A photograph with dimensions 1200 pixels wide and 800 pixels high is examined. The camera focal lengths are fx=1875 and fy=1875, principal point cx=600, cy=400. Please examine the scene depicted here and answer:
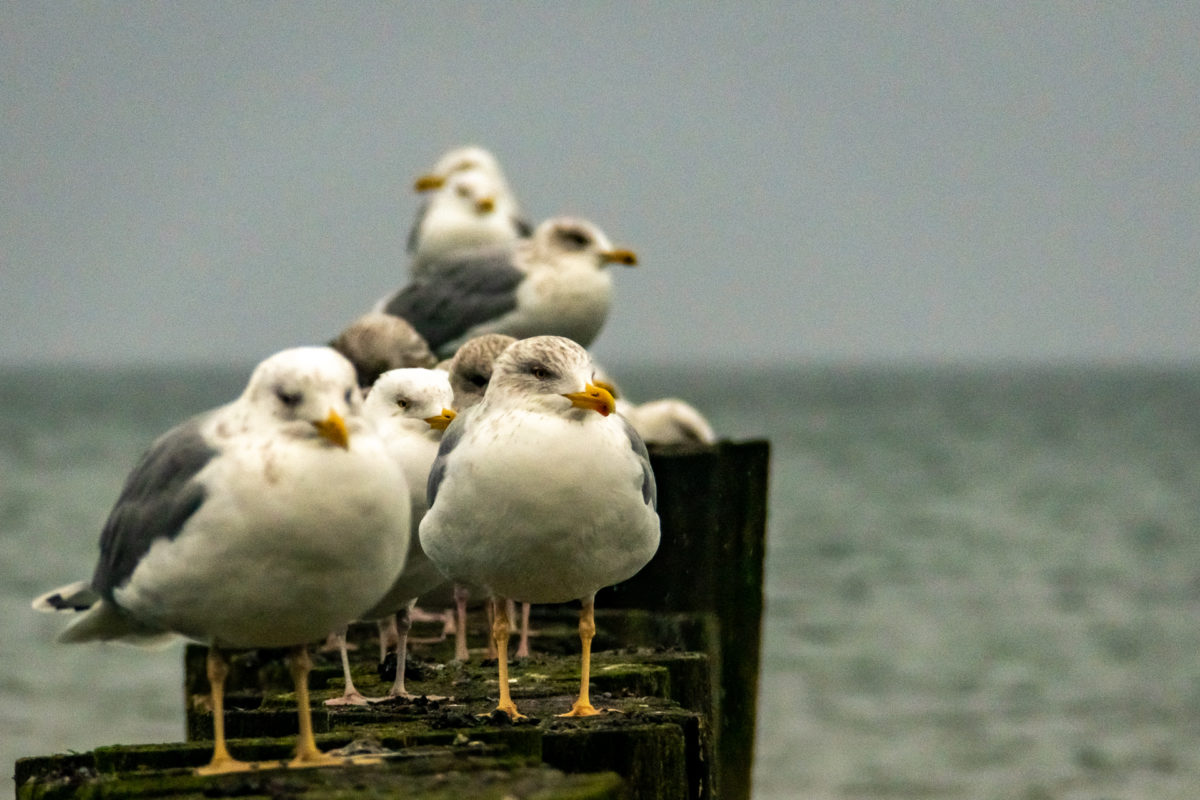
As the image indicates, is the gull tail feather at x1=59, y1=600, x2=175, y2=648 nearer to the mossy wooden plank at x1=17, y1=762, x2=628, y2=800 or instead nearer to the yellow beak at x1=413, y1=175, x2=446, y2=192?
the mossy wooden plank at x1=17, y1=762, x2=628, y2=800

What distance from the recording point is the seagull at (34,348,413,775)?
404cm

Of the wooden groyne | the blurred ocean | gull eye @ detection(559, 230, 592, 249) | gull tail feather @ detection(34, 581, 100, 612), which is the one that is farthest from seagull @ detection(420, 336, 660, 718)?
gull eye @ detection(559, 230, 592, 249)

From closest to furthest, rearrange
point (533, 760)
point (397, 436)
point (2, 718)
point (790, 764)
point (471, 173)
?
1. point (533, 760)
2. point (397, 436)
3. point (471, 173)
4. point (790, 764)
5. point (2, 718)

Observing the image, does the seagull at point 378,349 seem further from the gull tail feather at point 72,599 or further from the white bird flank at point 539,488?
the gull tail feather at point 72,599

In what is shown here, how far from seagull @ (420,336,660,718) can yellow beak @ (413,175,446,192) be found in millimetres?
8293

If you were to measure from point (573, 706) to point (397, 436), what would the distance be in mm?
1102

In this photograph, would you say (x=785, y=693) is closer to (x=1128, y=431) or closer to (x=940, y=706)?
(x=940, y=706)

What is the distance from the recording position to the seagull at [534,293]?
9.77 metres

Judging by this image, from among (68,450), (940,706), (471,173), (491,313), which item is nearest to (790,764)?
(940,706)

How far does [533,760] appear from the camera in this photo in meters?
4.15

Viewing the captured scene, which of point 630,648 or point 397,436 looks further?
point 630,648

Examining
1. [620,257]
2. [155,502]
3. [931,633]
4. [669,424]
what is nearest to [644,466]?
[155,502]

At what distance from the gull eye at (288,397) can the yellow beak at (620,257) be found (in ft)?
17.4

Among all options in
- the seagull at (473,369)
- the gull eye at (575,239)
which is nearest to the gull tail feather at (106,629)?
the seagull at (473,369)
